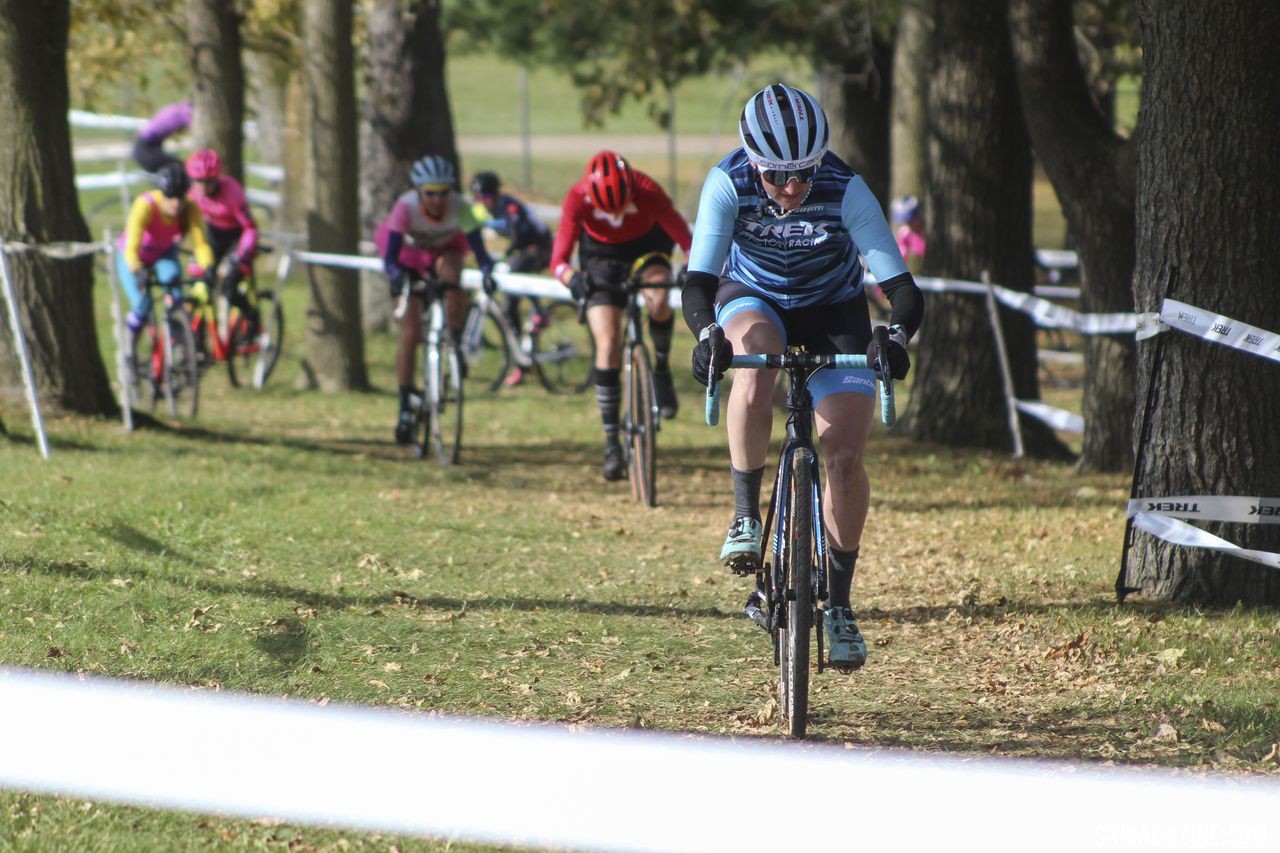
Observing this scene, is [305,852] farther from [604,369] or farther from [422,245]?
[422,245]

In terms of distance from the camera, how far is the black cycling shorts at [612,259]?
32.5 feet

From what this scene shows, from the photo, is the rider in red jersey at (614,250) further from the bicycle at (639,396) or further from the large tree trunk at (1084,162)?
the large tree trunk at (1084,162)

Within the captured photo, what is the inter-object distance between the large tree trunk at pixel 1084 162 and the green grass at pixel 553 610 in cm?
116

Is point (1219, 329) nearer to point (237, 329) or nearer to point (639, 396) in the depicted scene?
point (639, 396)

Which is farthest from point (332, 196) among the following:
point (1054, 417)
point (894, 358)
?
point (894, 358)

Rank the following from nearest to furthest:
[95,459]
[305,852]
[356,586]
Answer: [305,852]
[356,586]
[95,459]

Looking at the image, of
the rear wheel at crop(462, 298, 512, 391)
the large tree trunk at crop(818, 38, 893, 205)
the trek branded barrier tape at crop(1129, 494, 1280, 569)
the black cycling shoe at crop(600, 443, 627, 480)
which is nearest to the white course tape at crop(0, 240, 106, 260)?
the black cycling shoe at crop(600, 443, 627, 480)

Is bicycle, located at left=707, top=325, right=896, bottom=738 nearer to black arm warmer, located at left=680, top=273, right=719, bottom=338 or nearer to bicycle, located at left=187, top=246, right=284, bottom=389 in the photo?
black arm warmer, located at left=680, top=273, right=719, bottom=338

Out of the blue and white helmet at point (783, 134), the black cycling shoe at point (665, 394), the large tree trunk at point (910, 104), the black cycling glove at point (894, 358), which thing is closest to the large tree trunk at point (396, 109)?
the large tree trunk at point (910, 104)

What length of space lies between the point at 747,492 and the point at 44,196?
22.6 feet

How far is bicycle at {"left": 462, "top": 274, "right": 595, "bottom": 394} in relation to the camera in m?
16.0

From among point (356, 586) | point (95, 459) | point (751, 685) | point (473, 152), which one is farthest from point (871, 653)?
point (473, 152)

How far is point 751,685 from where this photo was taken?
6012 mm

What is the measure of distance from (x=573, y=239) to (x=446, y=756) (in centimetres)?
585
